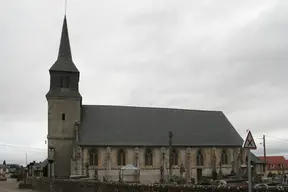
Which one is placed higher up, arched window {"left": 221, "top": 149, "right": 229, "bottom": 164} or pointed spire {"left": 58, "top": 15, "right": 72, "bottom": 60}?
pointed spire {"left": 58, "top": 15, "right": 72, "bottom": 60}

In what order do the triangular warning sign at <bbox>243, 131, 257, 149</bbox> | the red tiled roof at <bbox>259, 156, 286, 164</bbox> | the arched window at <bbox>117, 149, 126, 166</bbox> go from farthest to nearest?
the red tiled roof at <bbox>259, 156, 286, 164</bbox> < the arched window at <bbox>117, 149, 126, 166</bbox> < the triangular warning sign at <bbox>243, 131, 257, 149</bbox>

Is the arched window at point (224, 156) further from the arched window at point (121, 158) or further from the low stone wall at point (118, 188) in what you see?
the low stone wall at point (118, 188)

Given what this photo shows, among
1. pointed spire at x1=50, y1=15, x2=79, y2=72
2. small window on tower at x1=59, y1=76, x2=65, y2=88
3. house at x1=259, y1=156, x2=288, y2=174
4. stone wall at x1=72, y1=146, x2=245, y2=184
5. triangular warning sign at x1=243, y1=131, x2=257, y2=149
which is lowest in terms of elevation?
house at x1=259, y1=156, x2=288, y2=174

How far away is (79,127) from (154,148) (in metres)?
9.87

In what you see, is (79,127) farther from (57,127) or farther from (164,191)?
(164,191)

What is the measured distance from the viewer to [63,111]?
4566 centimetres

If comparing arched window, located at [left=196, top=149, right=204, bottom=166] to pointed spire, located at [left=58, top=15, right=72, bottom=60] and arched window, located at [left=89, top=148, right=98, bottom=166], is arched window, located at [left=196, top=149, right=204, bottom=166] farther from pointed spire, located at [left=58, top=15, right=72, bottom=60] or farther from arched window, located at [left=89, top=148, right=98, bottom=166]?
pointed spire, located at [left=58, top=15, right=72, bottom=60]

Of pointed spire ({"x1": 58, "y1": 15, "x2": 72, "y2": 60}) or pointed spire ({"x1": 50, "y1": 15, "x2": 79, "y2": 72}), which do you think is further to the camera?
pointed spire ({"x1": 58, "y1": 15, "x2": 72, "y2": 60})

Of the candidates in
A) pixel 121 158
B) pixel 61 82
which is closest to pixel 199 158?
pixel 121 158

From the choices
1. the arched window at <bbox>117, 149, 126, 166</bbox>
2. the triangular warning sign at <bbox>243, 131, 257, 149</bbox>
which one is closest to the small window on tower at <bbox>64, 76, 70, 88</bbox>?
the arched window at <bbox>117, 149, 126, 166</bbox>

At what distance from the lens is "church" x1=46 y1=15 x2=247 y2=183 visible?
44719mm

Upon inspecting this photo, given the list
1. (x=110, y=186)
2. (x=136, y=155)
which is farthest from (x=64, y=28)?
(x=110, y=186)

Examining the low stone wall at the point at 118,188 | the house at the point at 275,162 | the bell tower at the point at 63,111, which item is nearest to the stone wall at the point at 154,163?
the bell tower at the point at 63,111

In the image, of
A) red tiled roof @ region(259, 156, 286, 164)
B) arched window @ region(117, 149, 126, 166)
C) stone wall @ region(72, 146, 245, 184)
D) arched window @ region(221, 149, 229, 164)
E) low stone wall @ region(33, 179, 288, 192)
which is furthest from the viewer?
red tiled roof @ region(259, 156, 286, 164)
